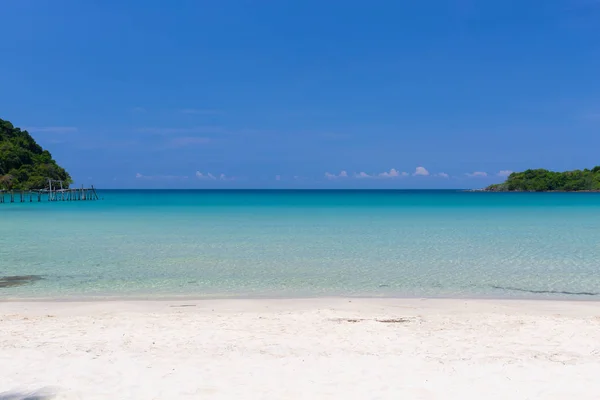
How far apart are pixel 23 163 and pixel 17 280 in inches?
3954

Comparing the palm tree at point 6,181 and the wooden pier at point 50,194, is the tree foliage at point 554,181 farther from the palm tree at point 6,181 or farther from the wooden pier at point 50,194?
the palm tree at point 6,181

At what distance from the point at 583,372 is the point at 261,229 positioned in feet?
79.1

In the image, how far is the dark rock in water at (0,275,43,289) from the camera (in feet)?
40.8

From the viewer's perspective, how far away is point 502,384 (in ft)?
17.7

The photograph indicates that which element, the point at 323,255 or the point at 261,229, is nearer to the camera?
the point at 323,255

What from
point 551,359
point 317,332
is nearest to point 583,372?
point 551,359

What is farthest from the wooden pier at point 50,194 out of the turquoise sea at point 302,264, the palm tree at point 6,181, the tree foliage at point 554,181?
the tree foliage at point 554,181

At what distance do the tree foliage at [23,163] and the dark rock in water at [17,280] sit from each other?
3408 inches

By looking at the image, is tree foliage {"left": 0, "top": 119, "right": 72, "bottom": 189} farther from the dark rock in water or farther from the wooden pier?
the dark rock in water

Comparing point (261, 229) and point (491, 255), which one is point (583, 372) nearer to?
point (491, 255)

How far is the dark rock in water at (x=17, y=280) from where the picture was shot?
12.4m

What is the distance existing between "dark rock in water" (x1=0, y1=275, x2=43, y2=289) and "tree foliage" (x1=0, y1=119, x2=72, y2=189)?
284 feet

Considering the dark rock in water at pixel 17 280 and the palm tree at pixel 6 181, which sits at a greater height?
the palm tree at pixel 6 181

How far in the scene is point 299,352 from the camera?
6539mm
